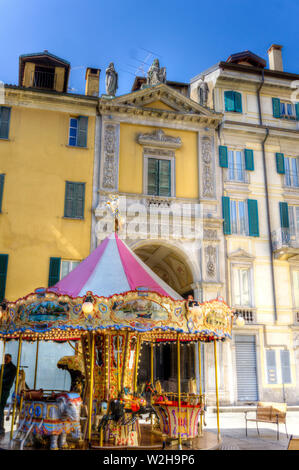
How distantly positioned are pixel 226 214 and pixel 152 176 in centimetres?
388

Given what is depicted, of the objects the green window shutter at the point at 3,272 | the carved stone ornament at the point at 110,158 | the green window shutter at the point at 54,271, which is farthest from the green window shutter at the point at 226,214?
the green window shutter at the point at 3,272

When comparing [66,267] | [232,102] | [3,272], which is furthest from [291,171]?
[3,272]

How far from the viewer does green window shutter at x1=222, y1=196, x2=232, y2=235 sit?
20266 mm

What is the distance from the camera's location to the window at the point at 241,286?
19.9 m

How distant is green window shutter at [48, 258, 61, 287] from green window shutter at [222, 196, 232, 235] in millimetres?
7674

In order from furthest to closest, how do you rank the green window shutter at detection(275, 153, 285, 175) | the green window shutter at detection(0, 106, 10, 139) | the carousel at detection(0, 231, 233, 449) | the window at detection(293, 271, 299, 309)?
the green window shutter at detection(275, 153, 285, 175), the window at detection(293, 271, 299, 309), the green window shutter at detection(0, 106, 10, 139), the carousel at detection(0, 231, 233, 449)

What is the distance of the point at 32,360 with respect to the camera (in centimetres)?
1698

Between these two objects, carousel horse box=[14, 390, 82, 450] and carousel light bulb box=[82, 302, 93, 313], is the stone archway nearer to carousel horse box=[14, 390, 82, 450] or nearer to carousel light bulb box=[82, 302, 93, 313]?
carousel light bulb box=[82, 302, 93, 313]

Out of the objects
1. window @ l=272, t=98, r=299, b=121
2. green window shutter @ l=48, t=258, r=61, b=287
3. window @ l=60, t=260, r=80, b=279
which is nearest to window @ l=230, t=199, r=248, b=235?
window @ l=272, t=98, r=299, b=121

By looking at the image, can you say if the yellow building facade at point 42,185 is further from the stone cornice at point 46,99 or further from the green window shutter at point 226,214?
the green window shutter at point 226,214

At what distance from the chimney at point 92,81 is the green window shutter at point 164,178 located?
17.2 ft

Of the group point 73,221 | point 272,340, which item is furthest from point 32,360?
point 272,340

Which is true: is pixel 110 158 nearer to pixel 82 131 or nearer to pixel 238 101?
pixel 82 131

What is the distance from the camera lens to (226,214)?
2048 centimetres
